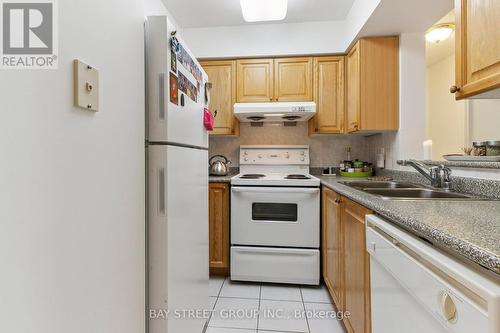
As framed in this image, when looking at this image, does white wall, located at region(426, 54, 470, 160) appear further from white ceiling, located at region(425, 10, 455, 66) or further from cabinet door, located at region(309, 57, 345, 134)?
cabinet door, located at region(309, 57, 345, 134)

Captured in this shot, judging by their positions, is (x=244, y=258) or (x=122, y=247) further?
(x=244, y=258)

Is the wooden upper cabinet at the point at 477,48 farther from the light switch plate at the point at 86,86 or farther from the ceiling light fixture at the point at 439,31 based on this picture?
A: the ceiling light fixture at the point at 439,31

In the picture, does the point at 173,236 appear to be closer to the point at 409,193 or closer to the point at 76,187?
the point at 76,187

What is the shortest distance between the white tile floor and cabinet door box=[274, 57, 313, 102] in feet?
5.85

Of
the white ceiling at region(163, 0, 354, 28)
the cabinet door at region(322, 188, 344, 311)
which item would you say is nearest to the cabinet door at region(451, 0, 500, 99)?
the cabinet door at region(322, 188, 344, 311)

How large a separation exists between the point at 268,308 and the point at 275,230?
602 mm

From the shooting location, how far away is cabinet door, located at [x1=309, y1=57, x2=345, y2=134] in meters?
2.73

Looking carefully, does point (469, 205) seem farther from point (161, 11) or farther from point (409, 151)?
point (161, 11)

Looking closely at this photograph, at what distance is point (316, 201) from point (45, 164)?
6.64 ft

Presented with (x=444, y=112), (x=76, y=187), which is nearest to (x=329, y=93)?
(x=444, y=112)

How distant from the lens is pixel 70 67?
0.67 meters

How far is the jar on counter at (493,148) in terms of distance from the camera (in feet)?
4.86

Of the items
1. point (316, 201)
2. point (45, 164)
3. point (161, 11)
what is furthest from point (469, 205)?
point (161, 11)

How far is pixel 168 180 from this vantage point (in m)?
1.12
